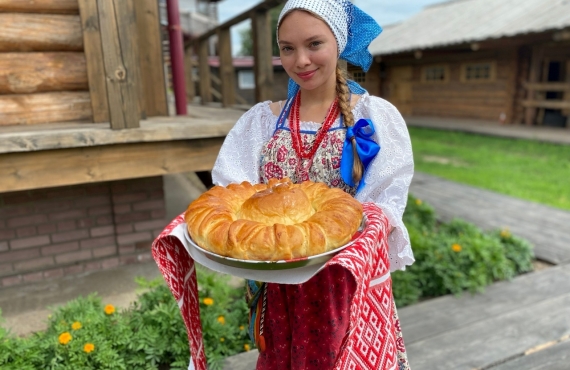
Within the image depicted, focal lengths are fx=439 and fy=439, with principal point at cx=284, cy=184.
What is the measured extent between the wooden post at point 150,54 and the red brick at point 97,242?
117 cm

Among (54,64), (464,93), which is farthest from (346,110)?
(464,93)

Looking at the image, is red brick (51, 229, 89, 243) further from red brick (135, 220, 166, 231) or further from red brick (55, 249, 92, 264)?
red brick (135, 220, 166, 231)

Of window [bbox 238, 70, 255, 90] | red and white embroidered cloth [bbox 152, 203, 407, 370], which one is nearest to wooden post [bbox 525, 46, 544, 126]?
window [bbox 238, 70, 255, 90]

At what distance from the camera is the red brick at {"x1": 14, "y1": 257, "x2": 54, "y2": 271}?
357 cm

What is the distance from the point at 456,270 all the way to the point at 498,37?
11.3 meters

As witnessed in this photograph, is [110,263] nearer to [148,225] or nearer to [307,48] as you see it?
[148,225]

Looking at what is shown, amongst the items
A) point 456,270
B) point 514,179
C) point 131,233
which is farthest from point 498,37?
point 131,233

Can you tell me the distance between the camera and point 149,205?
393 centimetres

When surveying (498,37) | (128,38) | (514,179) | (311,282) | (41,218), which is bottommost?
(514,179)

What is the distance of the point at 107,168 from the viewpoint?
9.66ft

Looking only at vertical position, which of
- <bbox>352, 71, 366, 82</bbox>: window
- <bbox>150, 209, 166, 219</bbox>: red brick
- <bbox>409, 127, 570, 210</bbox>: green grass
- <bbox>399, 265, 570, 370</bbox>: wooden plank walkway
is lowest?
<bbox>409, 127, 570, 210</bbox>: green grass

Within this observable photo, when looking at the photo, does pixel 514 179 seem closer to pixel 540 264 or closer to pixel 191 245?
pixel 540 264

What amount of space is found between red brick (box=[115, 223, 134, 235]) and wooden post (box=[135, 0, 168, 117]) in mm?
1024

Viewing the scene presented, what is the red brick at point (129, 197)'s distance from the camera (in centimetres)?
378
